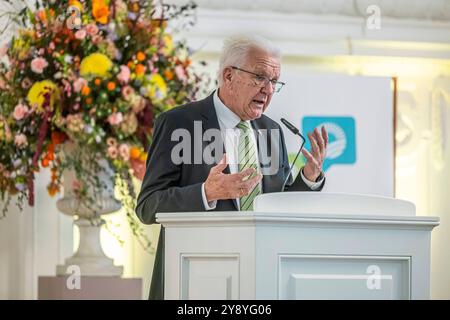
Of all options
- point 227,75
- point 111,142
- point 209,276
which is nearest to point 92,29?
point 111,142

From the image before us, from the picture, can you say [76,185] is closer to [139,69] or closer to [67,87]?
[67,87]

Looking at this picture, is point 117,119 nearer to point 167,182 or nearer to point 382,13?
point 167,182

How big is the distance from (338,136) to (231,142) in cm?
245

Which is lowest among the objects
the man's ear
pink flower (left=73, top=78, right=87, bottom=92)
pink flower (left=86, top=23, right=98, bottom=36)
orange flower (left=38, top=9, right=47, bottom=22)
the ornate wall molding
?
the man's ear

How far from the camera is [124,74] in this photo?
3807mm

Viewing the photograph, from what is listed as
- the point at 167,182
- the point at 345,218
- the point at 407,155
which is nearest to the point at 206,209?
the point at 167,182

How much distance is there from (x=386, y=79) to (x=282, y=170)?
8.49 feet

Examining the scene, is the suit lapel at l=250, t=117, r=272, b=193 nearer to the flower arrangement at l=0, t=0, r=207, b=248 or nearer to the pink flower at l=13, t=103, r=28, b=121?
the flower arrangement at l=0, t=0, r=207, b=248

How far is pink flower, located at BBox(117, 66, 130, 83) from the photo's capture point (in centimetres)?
380

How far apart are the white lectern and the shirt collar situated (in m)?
0.58

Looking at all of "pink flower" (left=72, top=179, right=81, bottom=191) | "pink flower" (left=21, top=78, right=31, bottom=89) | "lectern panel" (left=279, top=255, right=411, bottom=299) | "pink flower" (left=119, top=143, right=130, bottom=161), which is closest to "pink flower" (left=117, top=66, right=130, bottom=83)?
"pink flower" (left=119, top=143, right=130, bottom=161)

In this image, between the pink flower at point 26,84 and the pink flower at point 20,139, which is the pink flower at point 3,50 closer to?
the pink flower at point 26,84
